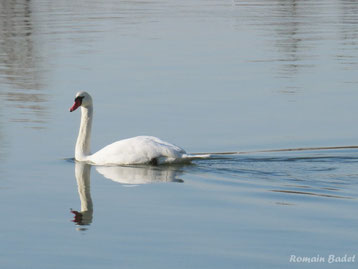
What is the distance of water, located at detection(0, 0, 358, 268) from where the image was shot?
9.71m

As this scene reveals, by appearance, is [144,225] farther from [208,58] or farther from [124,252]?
[208,58]

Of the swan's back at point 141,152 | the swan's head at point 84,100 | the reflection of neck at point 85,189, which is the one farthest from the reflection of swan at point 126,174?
the swan's head at point 84,100

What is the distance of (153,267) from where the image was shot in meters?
8.98

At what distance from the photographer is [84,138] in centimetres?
1476

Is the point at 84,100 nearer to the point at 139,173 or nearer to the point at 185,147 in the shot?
the point at 185,147

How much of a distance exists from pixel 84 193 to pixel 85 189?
0.28 m

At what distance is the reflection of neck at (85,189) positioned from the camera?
36.3 ft

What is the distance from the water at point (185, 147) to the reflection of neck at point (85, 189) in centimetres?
2

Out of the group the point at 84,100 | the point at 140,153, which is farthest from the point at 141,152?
the point at 84,100

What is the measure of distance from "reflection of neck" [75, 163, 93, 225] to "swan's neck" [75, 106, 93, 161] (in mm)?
209

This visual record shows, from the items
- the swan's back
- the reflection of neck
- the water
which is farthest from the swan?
the reflection of neck

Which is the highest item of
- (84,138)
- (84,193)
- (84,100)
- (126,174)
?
(84,100)

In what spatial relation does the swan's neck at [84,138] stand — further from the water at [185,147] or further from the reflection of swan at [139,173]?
the reflection of swan at [139,173]

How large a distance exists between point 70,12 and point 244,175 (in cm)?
3306
